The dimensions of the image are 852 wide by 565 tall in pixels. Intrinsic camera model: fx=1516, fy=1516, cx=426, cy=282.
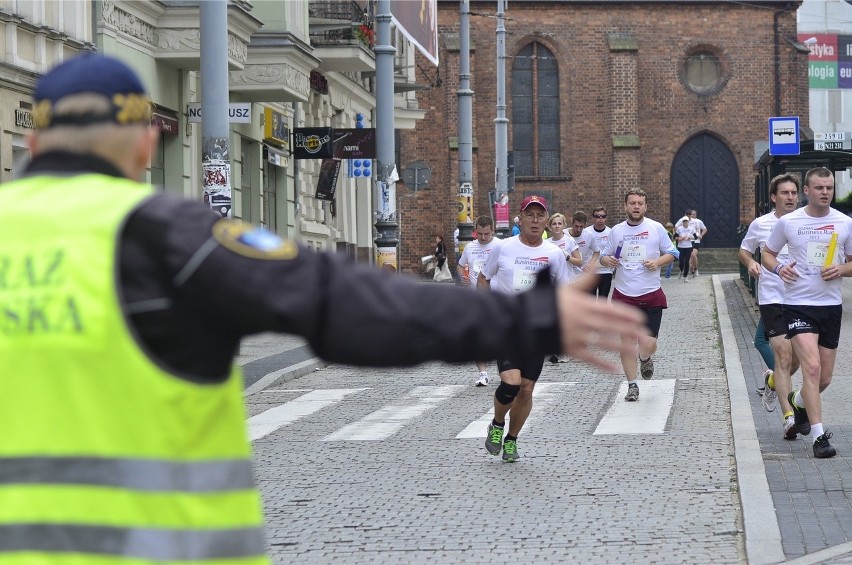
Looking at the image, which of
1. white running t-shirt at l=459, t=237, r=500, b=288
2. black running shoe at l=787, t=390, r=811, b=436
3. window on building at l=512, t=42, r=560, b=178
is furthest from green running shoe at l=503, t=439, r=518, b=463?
window on building at l=512, t=42, r=560, b=178

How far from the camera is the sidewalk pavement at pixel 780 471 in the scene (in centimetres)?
729

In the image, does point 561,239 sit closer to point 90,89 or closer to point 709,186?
point 90,89

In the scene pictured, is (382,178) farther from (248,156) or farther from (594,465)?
(594,465)

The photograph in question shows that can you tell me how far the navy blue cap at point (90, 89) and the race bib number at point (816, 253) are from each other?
28.4 feet

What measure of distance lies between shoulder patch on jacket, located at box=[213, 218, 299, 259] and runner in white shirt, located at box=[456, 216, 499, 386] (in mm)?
13916

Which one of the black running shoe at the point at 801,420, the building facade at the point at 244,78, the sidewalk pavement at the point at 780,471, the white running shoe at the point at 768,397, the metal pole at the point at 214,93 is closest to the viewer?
the sidewalk pavement at the point at 780,471

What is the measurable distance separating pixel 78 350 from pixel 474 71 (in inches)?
2008

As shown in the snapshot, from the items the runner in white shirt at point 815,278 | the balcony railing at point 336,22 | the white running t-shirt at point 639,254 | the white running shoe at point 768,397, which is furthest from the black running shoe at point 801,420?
the balcony railing at point 336,22

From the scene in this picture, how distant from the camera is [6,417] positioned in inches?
96.6

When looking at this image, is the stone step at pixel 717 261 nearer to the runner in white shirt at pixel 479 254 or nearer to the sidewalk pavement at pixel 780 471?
the sidewalk pavement at pixel 780 471

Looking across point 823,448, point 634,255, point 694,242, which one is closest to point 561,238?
point 634,255

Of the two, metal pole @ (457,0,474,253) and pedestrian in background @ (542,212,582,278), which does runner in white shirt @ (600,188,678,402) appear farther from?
metal pole @ (457,0,474,253)

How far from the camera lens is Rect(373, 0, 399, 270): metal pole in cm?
2225

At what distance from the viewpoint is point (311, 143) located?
2855cm
